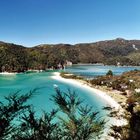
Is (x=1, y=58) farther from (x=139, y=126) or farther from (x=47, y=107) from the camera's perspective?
(x=139, y=126)

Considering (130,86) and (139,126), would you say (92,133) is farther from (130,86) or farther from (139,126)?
(130,86)

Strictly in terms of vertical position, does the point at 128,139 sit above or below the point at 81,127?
below

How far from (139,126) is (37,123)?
9.20m

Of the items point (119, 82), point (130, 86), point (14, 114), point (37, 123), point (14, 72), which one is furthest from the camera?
point (14, 72)

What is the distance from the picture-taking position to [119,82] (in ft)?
310

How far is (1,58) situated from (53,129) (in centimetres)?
17735

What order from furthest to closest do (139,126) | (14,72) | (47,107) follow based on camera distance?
(14,72) → (47,107) → (139,126)

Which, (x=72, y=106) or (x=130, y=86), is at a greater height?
(x=72, y=106)

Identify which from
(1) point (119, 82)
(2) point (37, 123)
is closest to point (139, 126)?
(2) point (37, 123)

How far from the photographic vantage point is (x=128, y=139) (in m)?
17.4

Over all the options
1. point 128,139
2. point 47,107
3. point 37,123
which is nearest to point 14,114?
point 37,123

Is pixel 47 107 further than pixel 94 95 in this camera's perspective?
No

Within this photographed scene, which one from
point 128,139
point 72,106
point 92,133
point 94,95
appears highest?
point 72,106

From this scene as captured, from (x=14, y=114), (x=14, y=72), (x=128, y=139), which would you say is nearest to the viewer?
(x=14, y=114)
